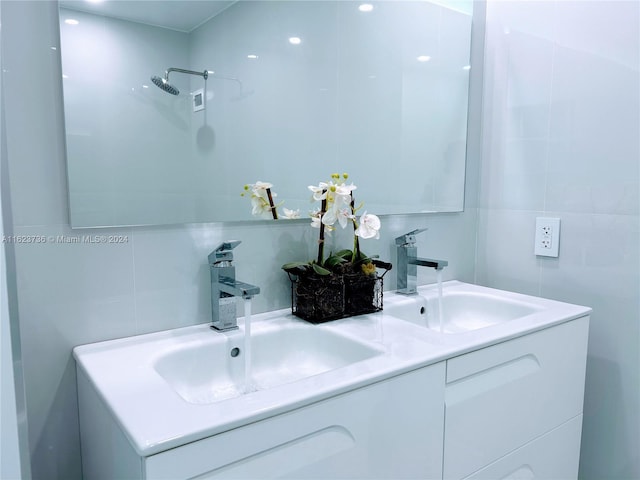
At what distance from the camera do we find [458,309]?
143 centimetres

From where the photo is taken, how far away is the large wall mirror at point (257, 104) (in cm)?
92

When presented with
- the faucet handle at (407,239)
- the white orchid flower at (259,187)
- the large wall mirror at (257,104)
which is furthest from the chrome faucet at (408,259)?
the white orchid flower at (259,187)

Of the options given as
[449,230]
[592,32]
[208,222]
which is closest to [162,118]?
[208,222]

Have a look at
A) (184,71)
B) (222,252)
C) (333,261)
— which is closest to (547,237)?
(333,261)

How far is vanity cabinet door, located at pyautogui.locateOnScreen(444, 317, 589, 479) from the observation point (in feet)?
3.06

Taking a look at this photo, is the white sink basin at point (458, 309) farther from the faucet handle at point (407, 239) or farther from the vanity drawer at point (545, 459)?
the vanity drawer at point (545, 459)

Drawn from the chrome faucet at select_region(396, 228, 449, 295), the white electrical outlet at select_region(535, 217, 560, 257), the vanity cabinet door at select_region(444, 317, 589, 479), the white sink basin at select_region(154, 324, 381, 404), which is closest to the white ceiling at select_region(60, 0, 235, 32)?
the white sink basin at select_region(154, 324, 381, 404)

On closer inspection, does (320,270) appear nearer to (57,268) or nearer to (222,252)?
(222,252)

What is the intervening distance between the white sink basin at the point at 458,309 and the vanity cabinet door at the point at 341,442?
41cm

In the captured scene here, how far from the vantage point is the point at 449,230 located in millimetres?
1566

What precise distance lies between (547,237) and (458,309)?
1.16 feet

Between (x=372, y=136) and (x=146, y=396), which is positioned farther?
(x=372, y=136)

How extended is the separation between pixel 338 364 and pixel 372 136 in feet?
2.25

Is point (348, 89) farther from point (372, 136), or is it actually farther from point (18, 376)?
point (18, 376)
